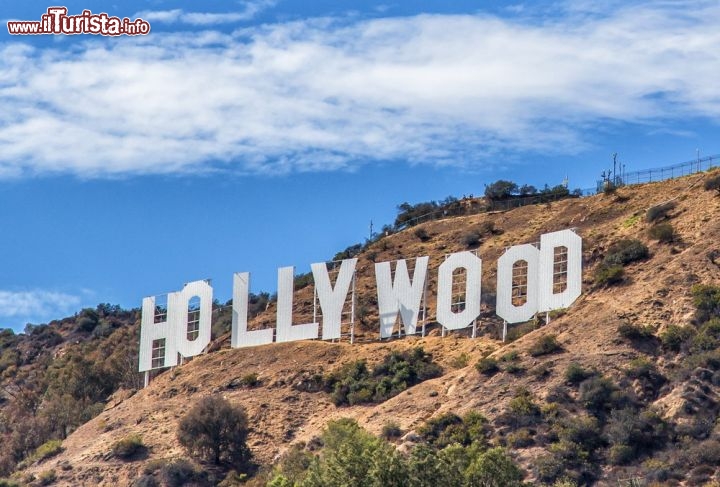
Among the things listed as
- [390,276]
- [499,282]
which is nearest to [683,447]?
[499,282]

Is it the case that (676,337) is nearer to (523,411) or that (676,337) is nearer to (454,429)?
(523,411)

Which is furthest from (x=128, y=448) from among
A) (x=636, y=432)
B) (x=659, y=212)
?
(x=659, y=212)

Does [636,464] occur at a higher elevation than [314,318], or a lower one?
lower

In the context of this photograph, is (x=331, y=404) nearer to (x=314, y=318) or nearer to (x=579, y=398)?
(x=314, y=318)

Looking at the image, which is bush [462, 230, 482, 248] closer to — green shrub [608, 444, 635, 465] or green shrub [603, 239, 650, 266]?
green shrub [603, 239, 650, 266]

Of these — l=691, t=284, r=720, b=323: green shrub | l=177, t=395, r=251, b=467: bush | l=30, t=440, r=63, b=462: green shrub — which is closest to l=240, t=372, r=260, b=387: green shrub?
l=177, t=395, r=251, b=467: bush

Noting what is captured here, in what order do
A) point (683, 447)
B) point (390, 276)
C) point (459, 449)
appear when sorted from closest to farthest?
point (459, 449) → point (683, 447) → point (390, 276)

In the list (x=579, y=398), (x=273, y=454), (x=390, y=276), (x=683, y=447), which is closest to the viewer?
(x=683, y=447)
